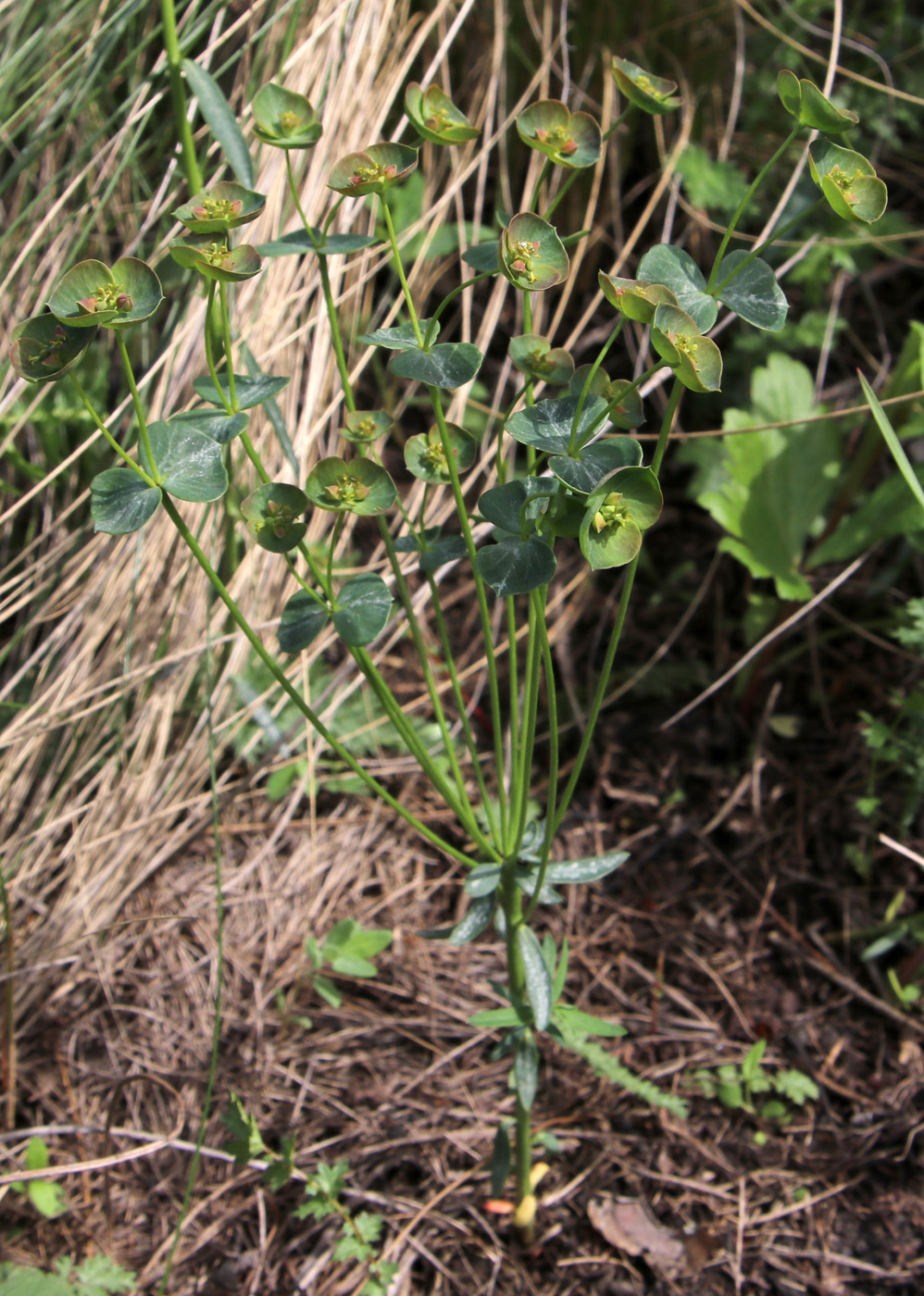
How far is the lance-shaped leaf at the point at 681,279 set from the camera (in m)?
0.75

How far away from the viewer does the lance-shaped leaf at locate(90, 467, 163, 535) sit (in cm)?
73

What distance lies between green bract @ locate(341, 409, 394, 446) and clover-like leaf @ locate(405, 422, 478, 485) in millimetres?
30

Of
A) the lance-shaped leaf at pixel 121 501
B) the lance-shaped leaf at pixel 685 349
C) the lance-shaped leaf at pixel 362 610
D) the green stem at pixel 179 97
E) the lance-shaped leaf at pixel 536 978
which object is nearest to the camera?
the lance-shaped leaf at pixel 685 349

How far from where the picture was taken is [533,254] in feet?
2.35

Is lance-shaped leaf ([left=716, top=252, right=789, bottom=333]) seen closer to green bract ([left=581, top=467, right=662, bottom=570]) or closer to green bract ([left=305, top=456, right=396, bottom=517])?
green bract ([left=581, top=467, right=662, bottom=570])

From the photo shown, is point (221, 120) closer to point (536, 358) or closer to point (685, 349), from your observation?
point (536, 358)

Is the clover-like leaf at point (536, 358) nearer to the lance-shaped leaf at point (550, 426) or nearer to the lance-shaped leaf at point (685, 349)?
the lance-shaped leaf at point (550, 426)

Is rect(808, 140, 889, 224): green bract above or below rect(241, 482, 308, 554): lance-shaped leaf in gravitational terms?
above

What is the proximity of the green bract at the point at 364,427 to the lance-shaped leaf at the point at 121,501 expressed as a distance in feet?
0.59

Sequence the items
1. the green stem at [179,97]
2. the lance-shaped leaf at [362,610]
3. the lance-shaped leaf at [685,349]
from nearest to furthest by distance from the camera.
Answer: the lance-shaped leaf at [685,349], the lance-shaped leaf at [362,610], the green stem at [179,97]

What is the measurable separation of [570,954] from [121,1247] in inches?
29.2

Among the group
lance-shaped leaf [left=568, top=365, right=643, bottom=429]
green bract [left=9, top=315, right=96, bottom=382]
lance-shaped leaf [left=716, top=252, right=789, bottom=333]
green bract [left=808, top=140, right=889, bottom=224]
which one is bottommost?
lance-shaped leaf [left=568, top=365, right=643, bottom=429]

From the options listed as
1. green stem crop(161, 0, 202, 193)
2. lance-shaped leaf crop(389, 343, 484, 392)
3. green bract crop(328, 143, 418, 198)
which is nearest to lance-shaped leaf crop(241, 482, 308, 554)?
lance-shaped leaf crop(389, 343, 484, 392)

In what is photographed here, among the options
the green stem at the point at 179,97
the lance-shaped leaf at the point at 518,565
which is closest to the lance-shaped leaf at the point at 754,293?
the lance-shaped leaf at the point at 518,565
